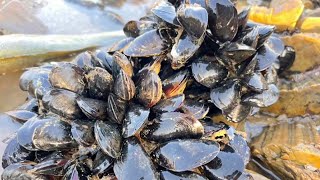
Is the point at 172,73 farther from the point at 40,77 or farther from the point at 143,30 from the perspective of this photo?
the point at 40,77

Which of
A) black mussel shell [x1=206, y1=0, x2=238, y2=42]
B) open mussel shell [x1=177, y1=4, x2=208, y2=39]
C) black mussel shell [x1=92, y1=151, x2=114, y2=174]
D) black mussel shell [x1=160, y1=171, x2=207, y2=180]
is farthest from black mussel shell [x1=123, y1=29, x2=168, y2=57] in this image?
black mussel shell [x1=160, y1=171, x2=207, y2=180]

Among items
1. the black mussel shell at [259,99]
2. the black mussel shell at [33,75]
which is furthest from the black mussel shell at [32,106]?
the black mussel shell at [259,99]

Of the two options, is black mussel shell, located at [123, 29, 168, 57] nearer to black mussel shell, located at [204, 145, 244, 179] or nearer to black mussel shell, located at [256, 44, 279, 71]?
black mussel shell, located at [256, 44, 279, 71]

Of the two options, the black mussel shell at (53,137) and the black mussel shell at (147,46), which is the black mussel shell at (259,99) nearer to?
the black mussel shell at (147,46)

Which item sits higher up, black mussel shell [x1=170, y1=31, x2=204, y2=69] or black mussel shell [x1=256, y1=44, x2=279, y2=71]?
black mussel shell [x1=170, y1=31, x2=204, y2=69]

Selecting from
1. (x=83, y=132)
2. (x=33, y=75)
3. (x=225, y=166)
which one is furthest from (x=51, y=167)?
(x=225, y=166)

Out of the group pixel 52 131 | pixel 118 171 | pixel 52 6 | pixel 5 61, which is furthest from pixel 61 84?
pixel 52 6
